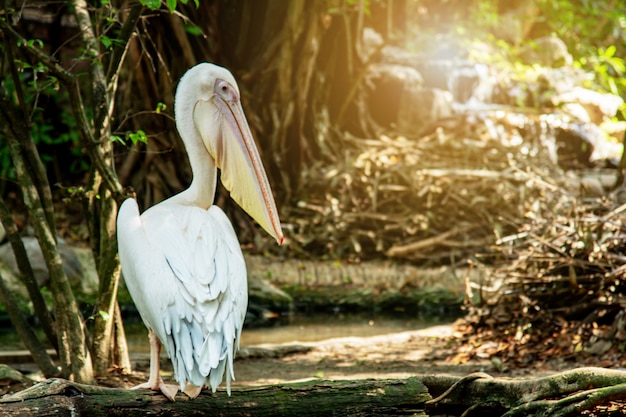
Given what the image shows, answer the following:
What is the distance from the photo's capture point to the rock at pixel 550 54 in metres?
18.2

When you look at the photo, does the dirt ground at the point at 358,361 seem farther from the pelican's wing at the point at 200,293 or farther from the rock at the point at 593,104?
the rock at the point at 593,104

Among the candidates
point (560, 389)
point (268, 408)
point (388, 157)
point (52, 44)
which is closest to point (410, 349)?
point (560, 389)

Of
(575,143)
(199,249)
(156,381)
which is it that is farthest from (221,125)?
(575,143)

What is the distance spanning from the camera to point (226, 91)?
15.7ft

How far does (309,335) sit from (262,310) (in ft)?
3.96

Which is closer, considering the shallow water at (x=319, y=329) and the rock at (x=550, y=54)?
the shallow water at (x=319, y=329)

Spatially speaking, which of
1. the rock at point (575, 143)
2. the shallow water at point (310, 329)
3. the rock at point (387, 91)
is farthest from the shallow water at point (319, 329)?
the rock at point (387, 91)

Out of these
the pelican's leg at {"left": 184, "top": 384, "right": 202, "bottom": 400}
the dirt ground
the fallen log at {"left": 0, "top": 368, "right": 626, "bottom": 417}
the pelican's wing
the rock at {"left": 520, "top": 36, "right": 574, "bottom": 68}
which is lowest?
the dirt ground

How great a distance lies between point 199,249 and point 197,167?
29.4 inches

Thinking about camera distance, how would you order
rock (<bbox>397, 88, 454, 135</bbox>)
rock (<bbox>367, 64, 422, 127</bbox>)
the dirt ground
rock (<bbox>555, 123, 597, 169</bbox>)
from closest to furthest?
the dirt ground
rock (<bbox>555, 123, 597, 169</bbox>)
rock (<bbox>397, 88, 454, 135</bbox>)
rock (<bbox>367, 64, 422, 127</bbox>)

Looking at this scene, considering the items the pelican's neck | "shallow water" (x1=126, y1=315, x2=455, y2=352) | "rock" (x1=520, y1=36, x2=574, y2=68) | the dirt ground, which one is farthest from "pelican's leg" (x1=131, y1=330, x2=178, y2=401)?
"rock" (x1=520, y1=36, x2=574, y2=68)

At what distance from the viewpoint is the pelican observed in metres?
3.81

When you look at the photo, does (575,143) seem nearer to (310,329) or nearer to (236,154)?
(310,329)

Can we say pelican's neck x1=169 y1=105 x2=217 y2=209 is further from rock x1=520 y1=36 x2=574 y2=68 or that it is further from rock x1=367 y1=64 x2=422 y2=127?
rock x1=520 y1=36 x2=574 y2=68
